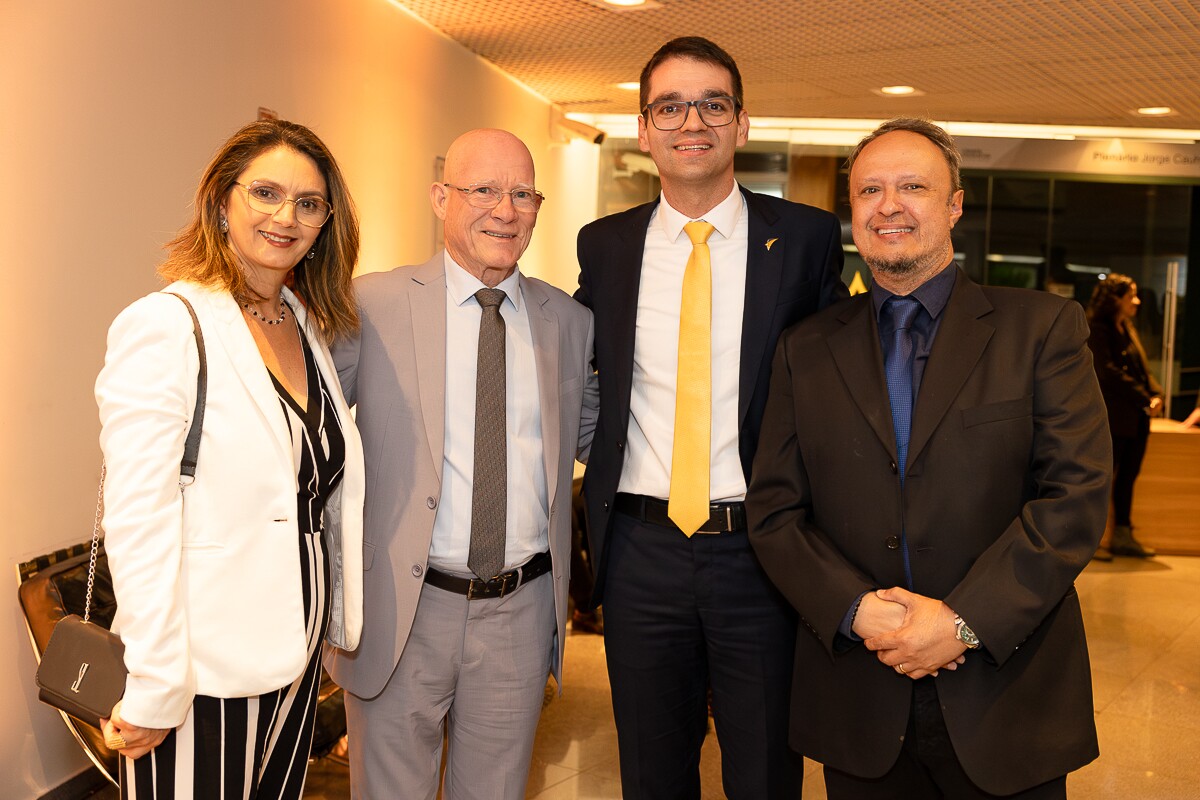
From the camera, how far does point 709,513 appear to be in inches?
102

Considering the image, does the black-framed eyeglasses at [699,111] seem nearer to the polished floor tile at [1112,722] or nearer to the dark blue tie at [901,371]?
the dark blue tie at [901,371]

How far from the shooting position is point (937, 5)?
5.20 m

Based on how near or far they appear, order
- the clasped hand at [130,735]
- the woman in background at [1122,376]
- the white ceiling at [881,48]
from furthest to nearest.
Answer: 1. the woman in background at [1122,376]
2. the white ceiling at [881,48]
3. the clasped hand at [130,735]

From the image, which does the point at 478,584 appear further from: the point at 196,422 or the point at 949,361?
the point at 949,361

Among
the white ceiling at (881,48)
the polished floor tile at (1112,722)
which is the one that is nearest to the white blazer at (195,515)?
the polished floor tile at (1112,722)

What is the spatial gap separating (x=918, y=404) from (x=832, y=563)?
0.39 metres

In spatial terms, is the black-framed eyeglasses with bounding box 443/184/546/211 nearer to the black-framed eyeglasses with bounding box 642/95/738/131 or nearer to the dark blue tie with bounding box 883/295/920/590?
the black-framed eyeglasses with bounding box 642/95/738/131

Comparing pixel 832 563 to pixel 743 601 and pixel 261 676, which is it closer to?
pixel 743 601

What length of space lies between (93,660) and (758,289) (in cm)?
172

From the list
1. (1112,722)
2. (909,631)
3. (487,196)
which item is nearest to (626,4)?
(487,196)

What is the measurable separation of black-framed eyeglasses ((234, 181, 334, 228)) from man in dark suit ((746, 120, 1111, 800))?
113cm

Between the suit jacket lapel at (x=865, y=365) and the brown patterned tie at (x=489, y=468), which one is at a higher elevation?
the suit jacket lapel at (x=865, y=365)

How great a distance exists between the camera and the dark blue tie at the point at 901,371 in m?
2.23

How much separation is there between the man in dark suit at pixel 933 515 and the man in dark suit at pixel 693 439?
0.22m
